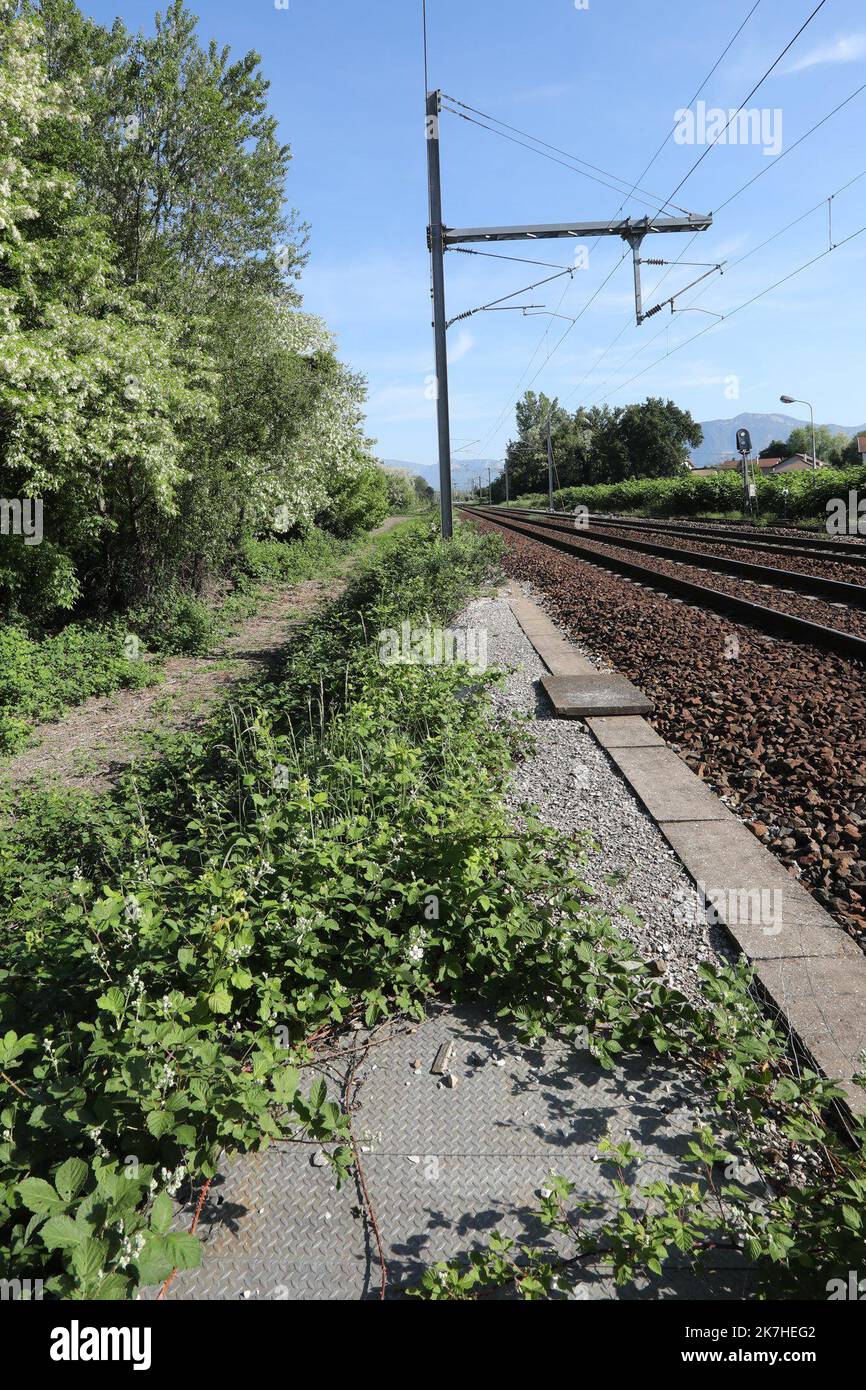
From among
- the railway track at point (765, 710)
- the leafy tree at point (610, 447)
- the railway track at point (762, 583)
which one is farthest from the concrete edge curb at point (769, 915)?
the leafy tree at point (610, 447)

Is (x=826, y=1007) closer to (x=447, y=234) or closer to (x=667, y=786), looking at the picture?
(x=667, y=786)

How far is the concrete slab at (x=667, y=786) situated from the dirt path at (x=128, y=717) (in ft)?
16.2

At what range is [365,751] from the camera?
4.95 meters

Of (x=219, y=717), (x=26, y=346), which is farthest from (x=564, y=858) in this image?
(x=26, y=346)

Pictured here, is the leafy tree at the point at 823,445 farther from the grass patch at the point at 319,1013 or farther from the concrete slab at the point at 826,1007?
the grass patch at the point at 319,1013

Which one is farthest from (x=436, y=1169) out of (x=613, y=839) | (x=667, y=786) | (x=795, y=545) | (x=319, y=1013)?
(x=795, y=545)

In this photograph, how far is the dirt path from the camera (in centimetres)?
830

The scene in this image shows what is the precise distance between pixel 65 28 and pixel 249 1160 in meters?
17.3

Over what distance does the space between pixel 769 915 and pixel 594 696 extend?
3.51 meters

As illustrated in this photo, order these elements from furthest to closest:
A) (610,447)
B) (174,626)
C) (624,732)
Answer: (610,447)
(174,626)
(624,732)

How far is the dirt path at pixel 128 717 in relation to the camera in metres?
8.30

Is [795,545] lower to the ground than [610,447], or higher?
lower

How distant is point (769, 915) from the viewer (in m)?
3.46

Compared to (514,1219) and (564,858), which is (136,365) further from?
(514,1219)
